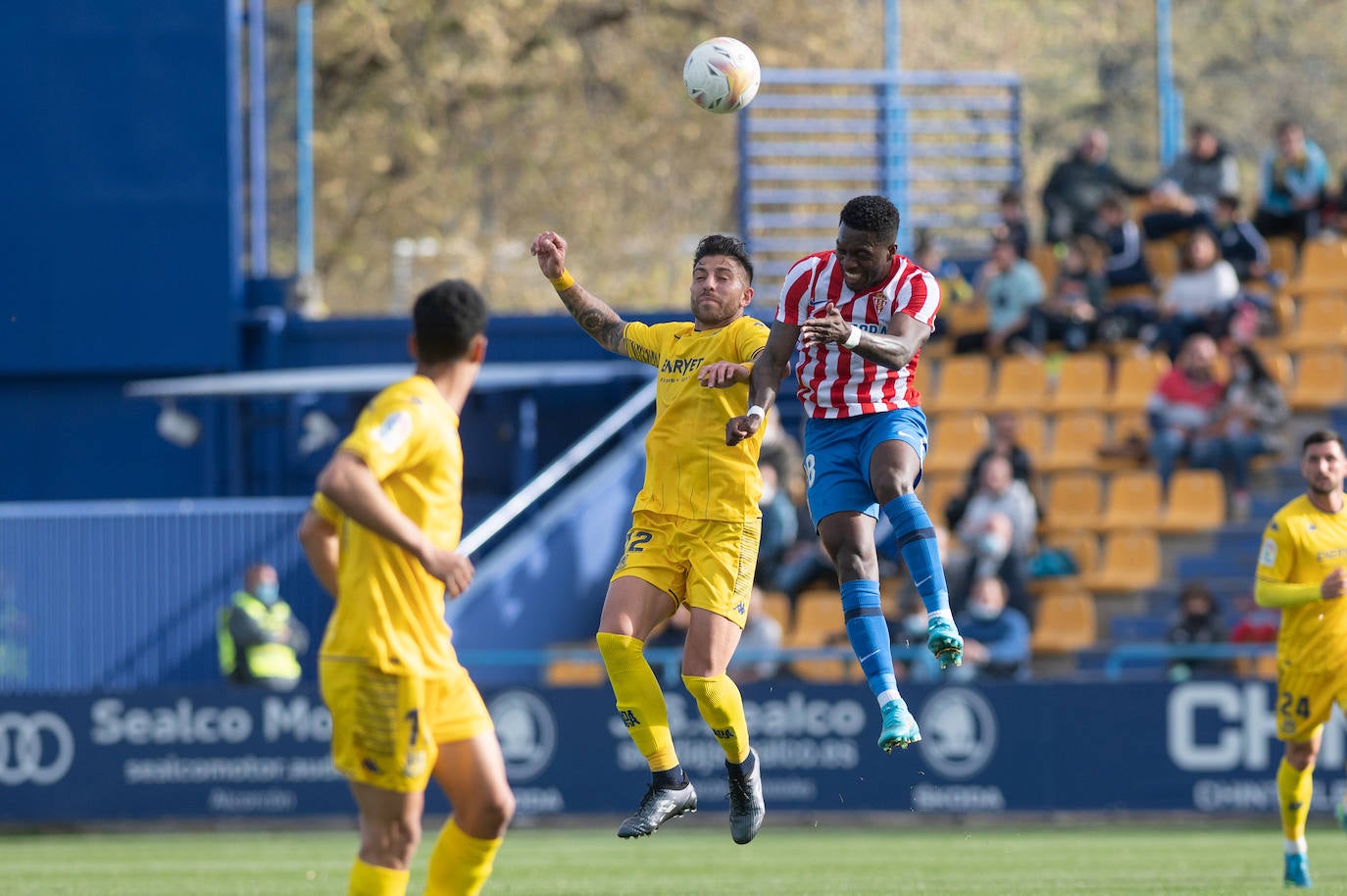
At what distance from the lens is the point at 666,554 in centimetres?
862

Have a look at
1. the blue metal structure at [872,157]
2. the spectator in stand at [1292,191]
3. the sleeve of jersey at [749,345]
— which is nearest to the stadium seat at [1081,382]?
the spectator in stand at [1292,191]

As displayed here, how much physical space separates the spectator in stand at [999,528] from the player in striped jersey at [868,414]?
7.67m

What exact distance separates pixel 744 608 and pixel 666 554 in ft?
1.40

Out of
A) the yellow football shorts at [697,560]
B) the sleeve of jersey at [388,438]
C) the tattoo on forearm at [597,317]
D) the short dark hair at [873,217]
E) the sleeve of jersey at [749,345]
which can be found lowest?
the yellow football shorts at [697,560]

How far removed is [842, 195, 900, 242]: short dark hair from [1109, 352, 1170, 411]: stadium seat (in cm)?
1107

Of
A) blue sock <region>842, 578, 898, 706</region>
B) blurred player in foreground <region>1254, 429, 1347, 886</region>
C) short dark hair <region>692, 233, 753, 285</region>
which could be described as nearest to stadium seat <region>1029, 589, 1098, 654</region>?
blurred player in foreground <region>1254, 429, 1347, 886</region>

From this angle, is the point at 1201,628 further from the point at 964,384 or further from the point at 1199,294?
the point at 964,384

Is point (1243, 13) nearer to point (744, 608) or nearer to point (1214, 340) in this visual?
point (1214, 340)

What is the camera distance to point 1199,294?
18844mm

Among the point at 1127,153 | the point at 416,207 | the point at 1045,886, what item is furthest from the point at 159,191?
the point at 1127,153

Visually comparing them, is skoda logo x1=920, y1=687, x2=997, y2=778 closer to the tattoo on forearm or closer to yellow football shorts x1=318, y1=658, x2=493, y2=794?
the tattoo on forearm

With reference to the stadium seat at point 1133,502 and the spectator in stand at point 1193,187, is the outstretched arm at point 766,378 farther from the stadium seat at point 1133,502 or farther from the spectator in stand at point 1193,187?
the spectator in stand at point 1193,187

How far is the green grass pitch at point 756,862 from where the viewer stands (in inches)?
451

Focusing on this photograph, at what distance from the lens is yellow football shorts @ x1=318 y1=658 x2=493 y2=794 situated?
20.4 ft
